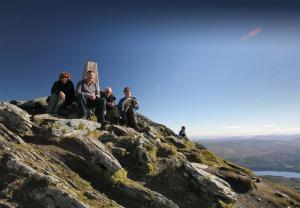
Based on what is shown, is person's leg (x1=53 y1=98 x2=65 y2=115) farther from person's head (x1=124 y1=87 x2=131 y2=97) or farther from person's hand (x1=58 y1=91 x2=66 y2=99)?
person's head (x1=124 y1=87 x2=131 y2=97)

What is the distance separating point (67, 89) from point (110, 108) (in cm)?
423

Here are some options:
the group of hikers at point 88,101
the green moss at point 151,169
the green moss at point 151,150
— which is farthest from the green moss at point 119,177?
the group of hikers at point 88,101

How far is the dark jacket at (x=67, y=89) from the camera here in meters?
25.4

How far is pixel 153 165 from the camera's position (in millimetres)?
20922

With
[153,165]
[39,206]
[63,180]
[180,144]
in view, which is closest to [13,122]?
[63,180]

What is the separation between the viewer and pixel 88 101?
25844mm

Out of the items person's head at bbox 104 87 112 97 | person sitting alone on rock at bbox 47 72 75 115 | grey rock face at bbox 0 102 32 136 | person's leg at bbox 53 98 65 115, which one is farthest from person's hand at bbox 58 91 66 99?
grey rock face at bbox 0 102 32 136

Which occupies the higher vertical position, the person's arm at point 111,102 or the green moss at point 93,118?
the person's arm at point 111,102

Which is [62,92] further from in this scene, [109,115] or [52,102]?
[109,115]

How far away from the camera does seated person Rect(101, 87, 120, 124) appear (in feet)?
89.1

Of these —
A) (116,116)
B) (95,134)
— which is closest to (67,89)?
(116,116)

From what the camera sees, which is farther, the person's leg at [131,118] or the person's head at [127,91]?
the person's leg at [131,118]

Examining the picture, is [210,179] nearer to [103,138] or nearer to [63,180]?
[103,138]

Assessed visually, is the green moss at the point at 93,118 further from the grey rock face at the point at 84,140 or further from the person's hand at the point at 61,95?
the grey rock face at the point at 84,140
